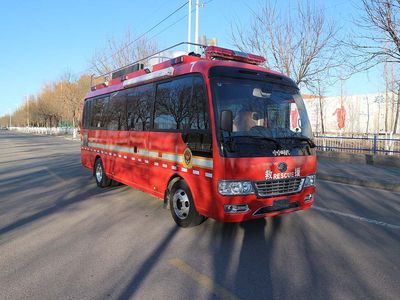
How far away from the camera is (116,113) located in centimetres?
869

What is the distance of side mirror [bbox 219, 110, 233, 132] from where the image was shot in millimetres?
4738

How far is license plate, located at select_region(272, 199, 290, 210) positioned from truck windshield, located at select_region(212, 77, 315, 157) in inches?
29.2

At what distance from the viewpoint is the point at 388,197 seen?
8633 millimetres

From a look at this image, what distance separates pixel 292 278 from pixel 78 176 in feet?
30.7

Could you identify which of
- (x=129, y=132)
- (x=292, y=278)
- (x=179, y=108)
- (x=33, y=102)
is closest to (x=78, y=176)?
(x=129, y=132)

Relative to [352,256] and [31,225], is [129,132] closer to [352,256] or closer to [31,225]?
[31,225]

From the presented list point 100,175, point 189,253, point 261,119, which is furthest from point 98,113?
point 189,253

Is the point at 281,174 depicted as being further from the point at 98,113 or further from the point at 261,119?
the point at 98,113

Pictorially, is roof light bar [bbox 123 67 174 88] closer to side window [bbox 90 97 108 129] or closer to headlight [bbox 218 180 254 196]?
side window [bbox 90 97 108 129]

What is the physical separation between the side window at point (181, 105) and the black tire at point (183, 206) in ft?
3.44

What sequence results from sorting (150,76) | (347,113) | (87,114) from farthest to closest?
1. (347,113)
2. (87,114)
3. (150,76)

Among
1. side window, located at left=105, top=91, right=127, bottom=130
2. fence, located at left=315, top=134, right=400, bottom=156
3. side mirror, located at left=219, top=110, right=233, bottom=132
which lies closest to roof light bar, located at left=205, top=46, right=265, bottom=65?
side mirror, located at left=219, top=110, right=233, bottom=132

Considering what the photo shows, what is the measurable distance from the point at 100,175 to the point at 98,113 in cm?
186

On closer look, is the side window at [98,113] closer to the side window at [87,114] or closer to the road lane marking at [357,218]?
the side window at [87,114]
